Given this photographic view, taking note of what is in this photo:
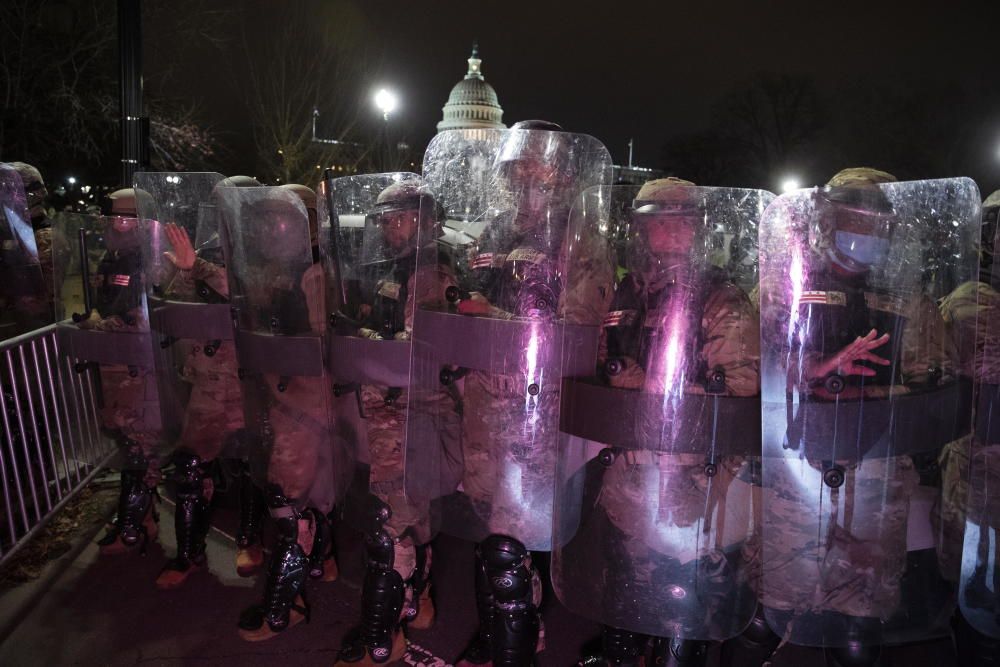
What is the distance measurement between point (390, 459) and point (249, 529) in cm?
175

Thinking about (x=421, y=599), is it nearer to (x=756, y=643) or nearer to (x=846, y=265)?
(x=756, y=643)

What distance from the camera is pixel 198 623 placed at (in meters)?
3.64

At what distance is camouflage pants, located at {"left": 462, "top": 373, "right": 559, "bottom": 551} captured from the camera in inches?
114

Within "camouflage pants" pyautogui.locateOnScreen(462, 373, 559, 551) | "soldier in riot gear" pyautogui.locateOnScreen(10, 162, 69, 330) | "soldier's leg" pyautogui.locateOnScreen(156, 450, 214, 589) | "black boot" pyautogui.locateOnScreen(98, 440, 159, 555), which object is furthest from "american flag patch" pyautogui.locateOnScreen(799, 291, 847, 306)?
"soldier in riot gear" pyautogui.locateOnScreen(10, 162, 69, 330)

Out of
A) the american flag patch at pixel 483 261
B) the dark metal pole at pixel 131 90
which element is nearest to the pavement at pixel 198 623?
the american flag patch at pixel 483 261

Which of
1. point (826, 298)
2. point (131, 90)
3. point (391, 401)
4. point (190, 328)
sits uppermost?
point (131, 90)

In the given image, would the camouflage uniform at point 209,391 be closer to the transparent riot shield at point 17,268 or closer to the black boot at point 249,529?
the black boot at point 249,529

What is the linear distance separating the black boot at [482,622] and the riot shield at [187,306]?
168 cm

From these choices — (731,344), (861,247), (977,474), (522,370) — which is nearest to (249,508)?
(522,370)

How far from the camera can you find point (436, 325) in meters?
2.89

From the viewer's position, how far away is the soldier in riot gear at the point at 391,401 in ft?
9.90

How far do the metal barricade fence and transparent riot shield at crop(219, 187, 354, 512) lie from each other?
4.30 feet

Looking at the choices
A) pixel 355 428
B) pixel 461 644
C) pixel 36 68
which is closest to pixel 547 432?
pixel 355 428

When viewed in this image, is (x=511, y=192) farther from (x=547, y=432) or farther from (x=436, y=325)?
(x=547, y=432)
